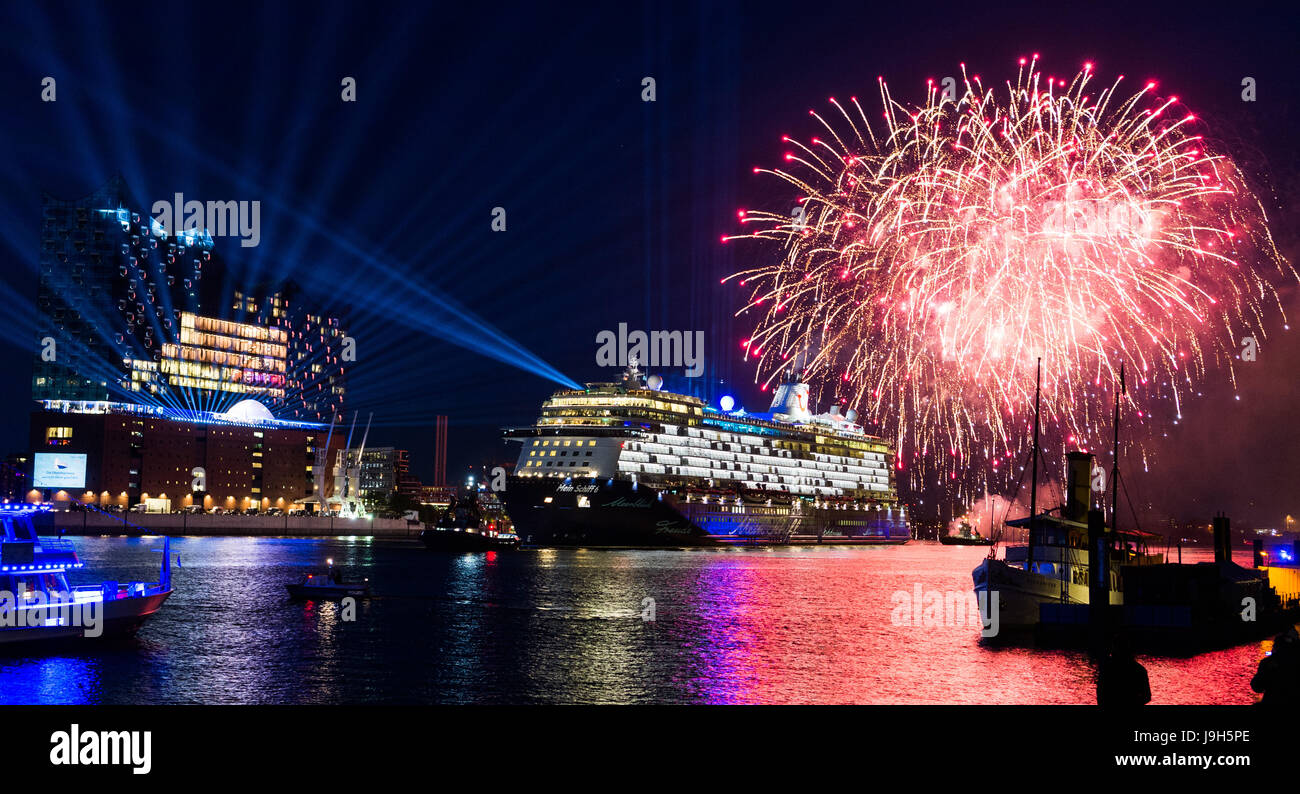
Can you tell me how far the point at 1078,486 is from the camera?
53.4 meters

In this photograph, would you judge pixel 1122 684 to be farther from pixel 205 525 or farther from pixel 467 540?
pixel 205 525

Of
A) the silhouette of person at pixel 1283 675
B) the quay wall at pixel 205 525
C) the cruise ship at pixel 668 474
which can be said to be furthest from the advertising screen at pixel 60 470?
the silhouette of person at pixel 1283 675

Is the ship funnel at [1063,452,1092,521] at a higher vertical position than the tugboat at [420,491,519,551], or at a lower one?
higher

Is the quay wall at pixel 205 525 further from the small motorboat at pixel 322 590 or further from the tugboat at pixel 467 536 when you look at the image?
the small motorboat at pixel 322 590

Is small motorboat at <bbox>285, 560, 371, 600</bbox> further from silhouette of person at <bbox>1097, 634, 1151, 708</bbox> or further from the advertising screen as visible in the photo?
the advertising screen

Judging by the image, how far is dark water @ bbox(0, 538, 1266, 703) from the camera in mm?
31641

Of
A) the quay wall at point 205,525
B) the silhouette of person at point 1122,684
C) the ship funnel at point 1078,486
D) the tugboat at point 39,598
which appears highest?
the ship funnel at point 1078,486

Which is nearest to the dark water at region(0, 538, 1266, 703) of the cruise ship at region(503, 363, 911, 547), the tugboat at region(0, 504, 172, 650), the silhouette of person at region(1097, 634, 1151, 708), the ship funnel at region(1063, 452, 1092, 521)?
the tugboat at region(0, 504, 172, 650)

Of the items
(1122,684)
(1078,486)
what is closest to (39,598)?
(1122,684)

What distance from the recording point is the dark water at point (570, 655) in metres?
31.6

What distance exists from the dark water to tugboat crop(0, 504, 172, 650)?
1.07m

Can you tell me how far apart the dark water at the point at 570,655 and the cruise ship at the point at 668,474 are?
46348 millimetres
